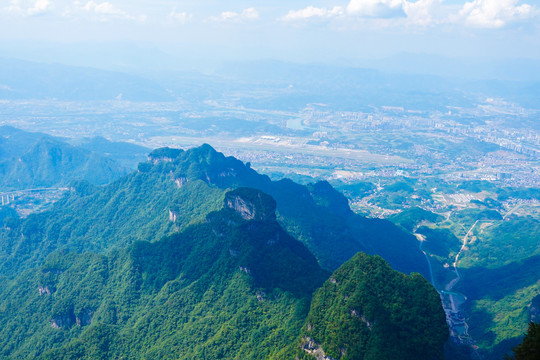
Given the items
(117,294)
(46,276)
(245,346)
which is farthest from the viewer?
(46,276)

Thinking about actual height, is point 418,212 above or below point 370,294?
below

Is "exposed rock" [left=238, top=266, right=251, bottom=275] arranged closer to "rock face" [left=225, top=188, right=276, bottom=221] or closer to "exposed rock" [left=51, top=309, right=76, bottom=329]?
"rock face" [left=225, top=188, right=276, bottom=221]

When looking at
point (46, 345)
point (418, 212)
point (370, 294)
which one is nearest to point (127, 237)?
point (46, 345)

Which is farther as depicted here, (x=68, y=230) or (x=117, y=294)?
(x=68, y=230)

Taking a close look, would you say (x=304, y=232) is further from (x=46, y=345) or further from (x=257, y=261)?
(x=46, y=345)

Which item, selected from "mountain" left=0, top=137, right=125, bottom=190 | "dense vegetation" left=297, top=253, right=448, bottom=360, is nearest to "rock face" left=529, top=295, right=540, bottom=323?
"dense vegetation" left=297, top=253, right=448, bottom=360

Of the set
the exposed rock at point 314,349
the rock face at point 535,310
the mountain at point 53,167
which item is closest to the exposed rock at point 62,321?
the exposed rock at point 314,349

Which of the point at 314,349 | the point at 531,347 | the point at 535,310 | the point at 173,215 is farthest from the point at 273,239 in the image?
the point at 531,347

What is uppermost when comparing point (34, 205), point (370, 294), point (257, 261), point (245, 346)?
point (370, 294)
